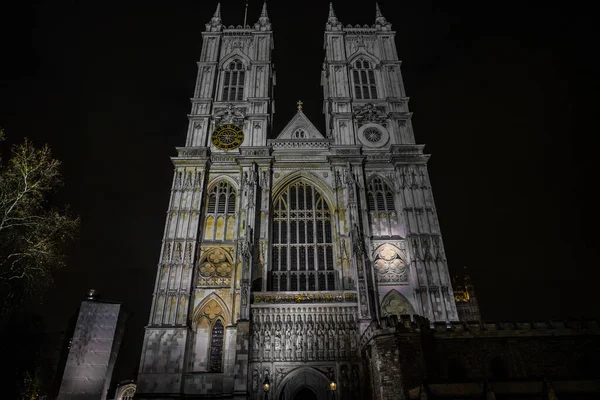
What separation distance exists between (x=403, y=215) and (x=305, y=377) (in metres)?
12.6

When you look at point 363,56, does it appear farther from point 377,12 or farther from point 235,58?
point 235,58

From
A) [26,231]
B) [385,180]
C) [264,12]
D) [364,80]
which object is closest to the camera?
A: [26,231]

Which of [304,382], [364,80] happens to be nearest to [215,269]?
[304,382]

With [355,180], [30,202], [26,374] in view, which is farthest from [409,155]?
[26,374]

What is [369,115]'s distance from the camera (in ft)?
108

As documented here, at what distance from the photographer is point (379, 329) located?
17969mm

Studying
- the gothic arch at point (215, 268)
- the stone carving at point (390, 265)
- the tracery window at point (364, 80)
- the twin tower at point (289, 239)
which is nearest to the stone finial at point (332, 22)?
the twin tower at point (289, 239)

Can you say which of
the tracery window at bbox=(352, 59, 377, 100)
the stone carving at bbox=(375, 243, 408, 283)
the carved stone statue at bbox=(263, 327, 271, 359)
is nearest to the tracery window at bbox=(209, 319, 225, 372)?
the carved stone statue at bbox=(263, 327, 271, 359)

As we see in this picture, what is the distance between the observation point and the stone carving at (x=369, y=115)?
32.8 meters

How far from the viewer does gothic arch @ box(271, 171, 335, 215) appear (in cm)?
2923

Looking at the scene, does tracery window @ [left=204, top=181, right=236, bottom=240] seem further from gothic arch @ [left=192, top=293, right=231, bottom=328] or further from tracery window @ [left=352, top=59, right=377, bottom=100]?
tracery window @ [left=352, top=59, right=377, bottom=100]

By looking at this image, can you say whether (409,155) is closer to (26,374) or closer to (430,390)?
(430,390)

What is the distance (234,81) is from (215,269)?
17.8 m

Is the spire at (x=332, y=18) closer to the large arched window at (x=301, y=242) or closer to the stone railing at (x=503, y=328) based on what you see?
the large arched window at (x=301, y=242)
